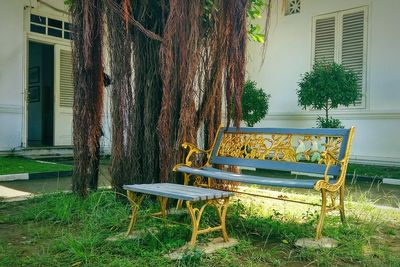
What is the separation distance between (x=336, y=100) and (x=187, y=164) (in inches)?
211

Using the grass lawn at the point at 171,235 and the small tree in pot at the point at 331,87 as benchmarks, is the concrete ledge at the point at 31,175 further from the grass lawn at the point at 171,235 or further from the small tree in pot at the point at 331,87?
the small tree in pot at the point at 331,87

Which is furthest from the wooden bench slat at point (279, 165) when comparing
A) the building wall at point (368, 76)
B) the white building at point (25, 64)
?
the white building at point (25, 64)

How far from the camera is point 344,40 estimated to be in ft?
33.4

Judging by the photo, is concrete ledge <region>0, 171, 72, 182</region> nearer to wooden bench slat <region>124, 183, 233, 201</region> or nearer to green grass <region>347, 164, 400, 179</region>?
wooden bench slat <region>124, 183, 233, 201</region>

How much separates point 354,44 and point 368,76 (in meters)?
0.88

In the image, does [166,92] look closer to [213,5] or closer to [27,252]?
[213,5]

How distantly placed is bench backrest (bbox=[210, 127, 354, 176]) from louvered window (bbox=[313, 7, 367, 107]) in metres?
5.92

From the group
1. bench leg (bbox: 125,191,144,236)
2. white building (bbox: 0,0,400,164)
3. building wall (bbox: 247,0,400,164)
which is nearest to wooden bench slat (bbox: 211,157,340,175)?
bench leg (bbox: 125,191,144,236)

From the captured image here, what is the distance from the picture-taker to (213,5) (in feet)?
14.1

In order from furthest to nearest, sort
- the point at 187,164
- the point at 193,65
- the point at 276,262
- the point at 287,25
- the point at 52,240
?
the point at 287,25 < the point at 187,164 < the point at 193,65 < the point at 52,240 < the point at 276,262

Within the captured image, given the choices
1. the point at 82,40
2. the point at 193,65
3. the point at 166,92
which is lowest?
the point at 166,92

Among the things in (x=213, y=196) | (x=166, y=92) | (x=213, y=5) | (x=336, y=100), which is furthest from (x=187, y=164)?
(x=336, y=100)

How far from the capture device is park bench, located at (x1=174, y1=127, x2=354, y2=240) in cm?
359

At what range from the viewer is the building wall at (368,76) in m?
9.36
